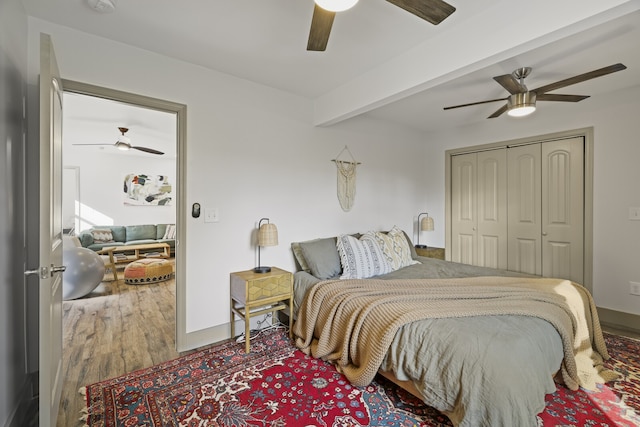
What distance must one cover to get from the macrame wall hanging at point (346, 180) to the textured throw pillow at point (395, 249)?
59 centimetres

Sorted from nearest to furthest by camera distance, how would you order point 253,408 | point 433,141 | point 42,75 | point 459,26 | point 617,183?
1. point 42,75
2. point 253,408
3. point 459,26
4. point 617,183
5. point 433,141

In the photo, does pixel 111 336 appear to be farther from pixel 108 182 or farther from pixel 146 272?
pixel 108 182

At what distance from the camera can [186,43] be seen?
226cm

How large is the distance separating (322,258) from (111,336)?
2.13m

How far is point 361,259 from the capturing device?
9.57ft

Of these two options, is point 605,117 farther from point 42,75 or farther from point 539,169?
point 42,75

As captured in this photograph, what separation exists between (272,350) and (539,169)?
12.0 feet

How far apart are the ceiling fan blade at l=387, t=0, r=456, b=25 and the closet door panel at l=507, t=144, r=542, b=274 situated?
2910mm

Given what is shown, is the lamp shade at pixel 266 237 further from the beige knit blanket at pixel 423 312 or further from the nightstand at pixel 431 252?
the nightstand at pixel 431 252

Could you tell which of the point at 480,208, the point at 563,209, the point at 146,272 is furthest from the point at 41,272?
the point at 563,209

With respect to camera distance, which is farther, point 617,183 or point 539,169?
point 539,169

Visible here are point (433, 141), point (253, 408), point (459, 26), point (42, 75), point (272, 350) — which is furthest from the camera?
point (433, 141)

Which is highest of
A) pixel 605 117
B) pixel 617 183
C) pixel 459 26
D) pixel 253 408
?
pixel 459 26

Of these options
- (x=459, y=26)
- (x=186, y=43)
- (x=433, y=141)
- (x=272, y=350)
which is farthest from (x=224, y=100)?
(x=433, y=141)
